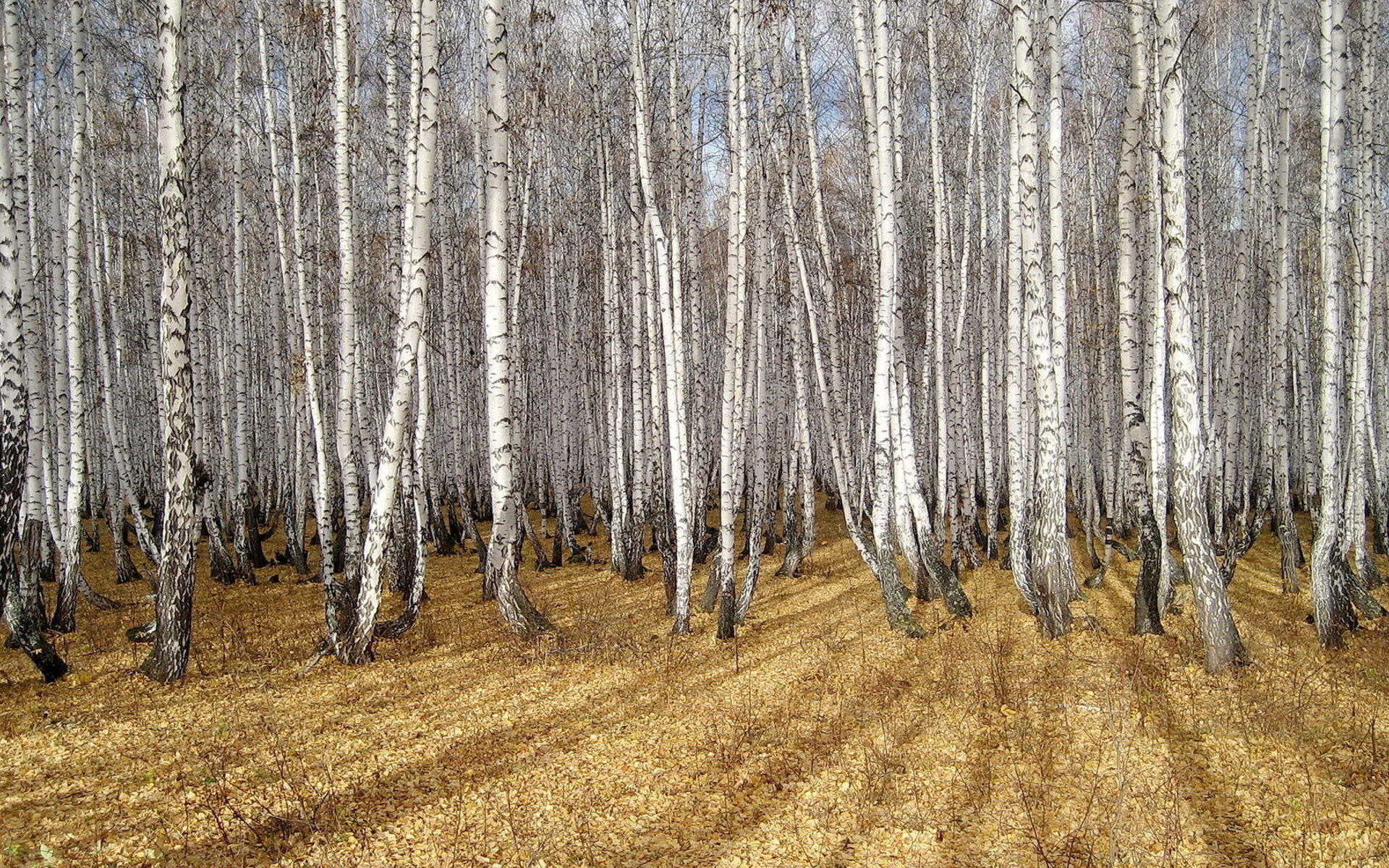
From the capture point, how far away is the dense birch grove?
21.0ft

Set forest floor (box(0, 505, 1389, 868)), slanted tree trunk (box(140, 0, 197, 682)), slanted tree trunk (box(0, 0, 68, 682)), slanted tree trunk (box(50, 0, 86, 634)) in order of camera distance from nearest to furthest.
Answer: forest floor (box(0, 505, 1389, 868))
slanted tree trunk (box(0, 0, 68, 682))
slanted tree trunk (box(140, 0, 197, 682))
slanted tree trunk (box(50, 0, 86, 634))

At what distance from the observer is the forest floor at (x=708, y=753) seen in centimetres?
356

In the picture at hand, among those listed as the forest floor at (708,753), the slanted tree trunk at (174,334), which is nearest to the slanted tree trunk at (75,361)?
the forest floor at (708,753)

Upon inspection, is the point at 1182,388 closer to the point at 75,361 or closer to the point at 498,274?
the point at 498,274

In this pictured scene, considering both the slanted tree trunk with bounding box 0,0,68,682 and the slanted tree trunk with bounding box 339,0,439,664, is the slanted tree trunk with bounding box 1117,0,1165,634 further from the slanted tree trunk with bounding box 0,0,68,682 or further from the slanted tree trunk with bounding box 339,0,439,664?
the slanted tree trunk with bounding box 0,0,68,682

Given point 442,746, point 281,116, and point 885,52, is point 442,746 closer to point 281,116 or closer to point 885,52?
point 885,52

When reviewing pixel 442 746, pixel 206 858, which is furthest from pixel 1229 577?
pixel 206 858

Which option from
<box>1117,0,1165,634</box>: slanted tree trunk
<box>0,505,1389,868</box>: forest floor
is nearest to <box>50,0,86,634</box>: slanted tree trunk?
<box>0,505,1389,868</box>: forest floor

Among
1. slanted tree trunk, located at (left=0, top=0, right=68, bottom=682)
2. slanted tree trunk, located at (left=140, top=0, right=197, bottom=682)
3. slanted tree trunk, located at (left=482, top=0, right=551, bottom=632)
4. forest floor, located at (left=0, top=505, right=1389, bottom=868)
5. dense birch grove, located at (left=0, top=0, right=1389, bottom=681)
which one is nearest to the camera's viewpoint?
forest floor, located at (left=0, top=505, right=1389, bottom=868)

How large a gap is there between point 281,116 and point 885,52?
11126mm

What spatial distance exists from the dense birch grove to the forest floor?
582mm

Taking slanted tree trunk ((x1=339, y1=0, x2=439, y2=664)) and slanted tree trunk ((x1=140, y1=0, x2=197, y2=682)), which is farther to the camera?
slanted tree trunk ((x1=339, y1=0, x2=439, y2=664))

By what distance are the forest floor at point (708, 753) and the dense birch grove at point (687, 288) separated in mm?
582

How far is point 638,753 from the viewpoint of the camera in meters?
4.67
